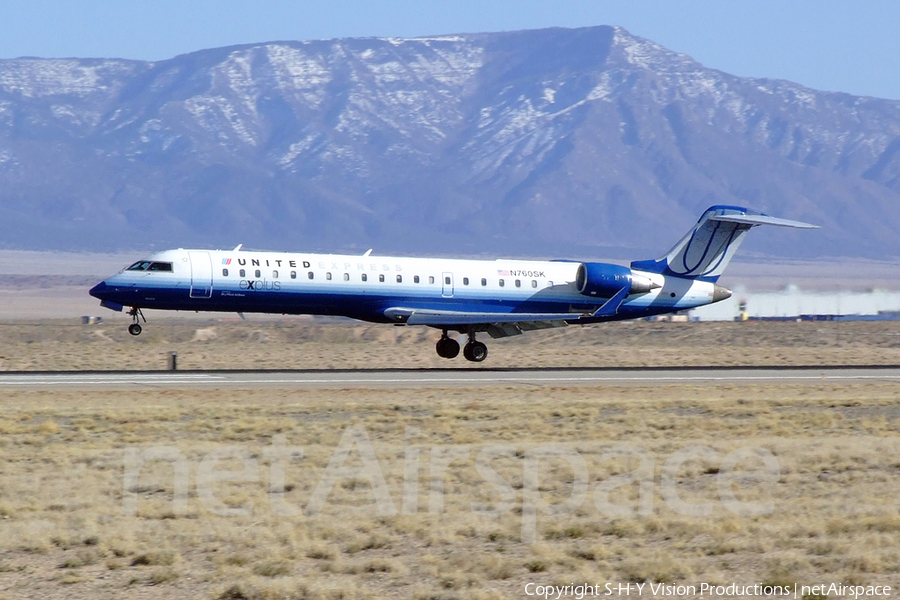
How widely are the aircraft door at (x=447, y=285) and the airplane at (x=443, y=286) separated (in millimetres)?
31

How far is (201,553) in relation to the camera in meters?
13.5

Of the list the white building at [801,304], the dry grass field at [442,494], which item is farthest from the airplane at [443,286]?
the white building at [801,304]

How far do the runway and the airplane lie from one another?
6.52 ft

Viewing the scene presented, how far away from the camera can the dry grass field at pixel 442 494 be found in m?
12.7

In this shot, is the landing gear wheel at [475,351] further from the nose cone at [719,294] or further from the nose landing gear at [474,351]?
the nose cone at [719,294]

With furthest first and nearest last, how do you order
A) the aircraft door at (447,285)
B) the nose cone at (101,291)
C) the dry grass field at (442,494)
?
the aircraft door at (447,285), the nose cone at (101,291), the dry grass field at (442,494)

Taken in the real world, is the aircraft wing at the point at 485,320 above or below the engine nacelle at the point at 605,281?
below

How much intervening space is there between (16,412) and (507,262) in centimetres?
1952

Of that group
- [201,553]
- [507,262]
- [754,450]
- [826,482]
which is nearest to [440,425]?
[754,450]

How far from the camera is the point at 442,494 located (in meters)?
16.6

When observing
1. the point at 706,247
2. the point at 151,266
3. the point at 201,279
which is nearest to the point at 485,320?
the point at 201,279

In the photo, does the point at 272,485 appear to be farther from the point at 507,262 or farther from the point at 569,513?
the point at 507,262

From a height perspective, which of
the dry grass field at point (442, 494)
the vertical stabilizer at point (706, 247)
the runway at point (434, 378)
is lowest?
the dry grass field at point (442, 494)

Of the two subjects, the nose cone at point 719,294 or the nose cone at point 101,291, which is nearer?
the nose cone at point 101,291
